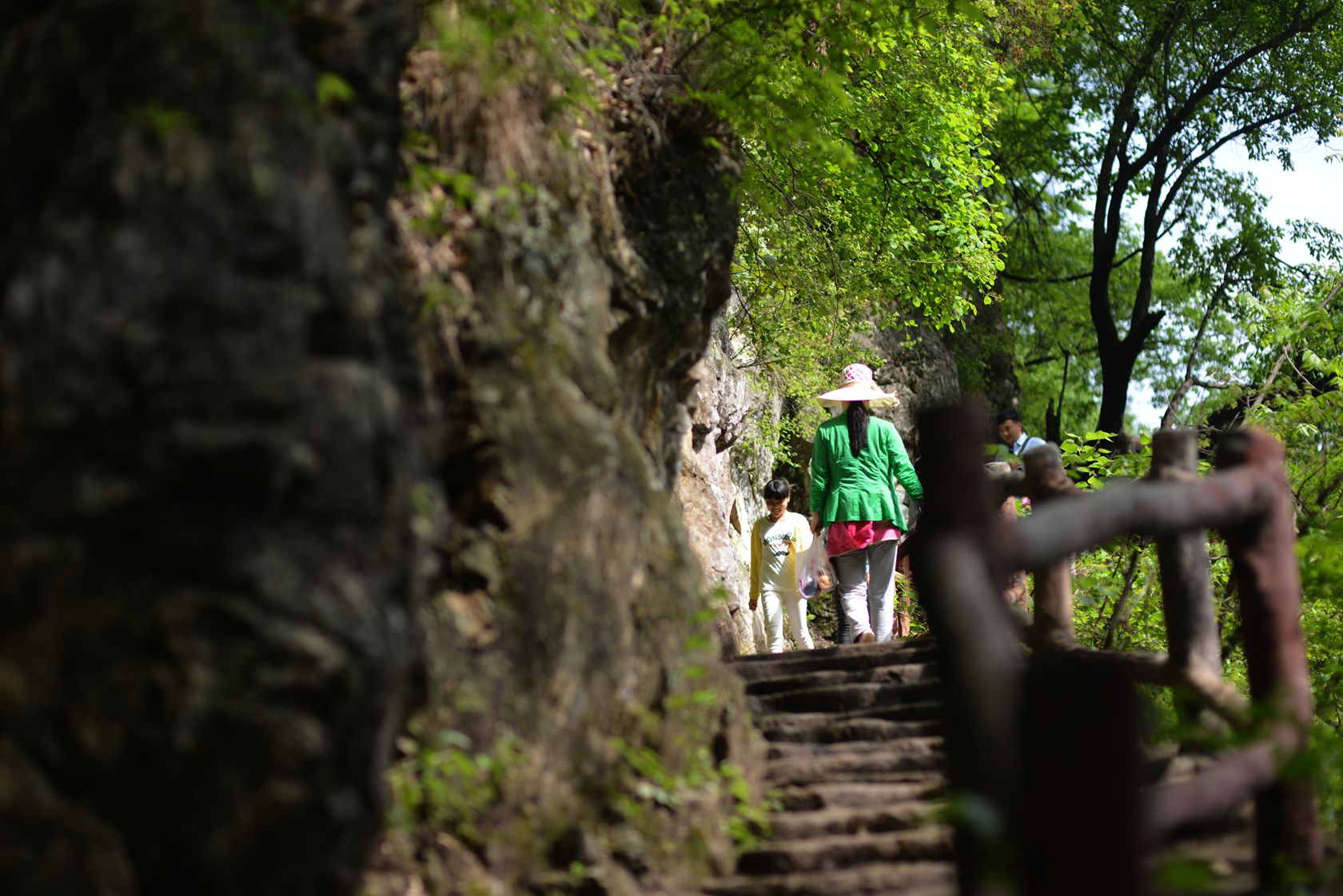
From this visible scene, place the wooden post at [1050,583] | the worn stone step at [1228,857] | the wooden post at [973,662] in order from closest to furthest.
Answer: the wooden post at [973,662]
the worn stone step at [1228,857]
the wooden post at [1050,583]

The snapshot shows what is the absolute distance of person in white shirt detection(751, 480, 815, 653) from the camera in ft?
35.8

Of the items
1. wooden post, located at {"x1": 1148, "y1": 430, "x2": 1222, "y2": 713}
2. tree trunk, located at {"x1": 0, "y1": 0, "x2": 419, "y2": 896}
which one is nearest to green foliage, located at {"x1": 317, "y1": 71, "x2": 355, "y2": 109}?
tree trunk, located at {"x1": 0, "y1": 0, "x2": 419, "y2": 896}

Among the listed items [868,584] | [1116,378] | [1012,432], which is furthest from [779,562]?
[1116,378]

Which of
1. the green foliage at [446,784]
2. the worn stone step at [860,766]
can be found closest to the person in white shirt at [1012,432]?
the worn stone step at [860,766]

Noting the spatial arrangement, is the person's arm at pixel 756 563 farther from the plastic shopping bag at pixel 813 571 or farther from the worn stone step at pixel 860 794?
the worn stone step at pixel 860 794

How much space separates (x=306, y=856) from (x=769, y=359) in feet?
42.8

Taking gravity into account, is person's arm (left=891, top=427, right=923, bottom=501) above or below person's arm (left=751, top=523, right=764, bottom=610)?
above

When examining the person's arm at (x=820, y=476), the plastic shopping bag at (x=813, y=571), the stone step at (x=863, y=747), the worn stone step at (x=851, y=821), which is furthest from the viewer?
the plastic shopping bag at (x=813, y=571)

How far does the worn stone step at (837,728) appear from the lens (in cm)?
644

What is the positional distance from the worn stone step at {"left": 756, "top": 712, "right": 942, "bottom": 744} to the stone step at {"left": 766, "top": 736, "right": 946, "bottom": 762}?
2cm

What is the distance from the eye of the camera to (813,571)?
36.2 ft

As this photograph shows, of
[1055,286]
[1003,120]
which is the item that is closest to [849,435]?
[1003,120]

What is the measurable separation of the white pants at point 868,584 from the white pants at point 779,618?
0.87 m

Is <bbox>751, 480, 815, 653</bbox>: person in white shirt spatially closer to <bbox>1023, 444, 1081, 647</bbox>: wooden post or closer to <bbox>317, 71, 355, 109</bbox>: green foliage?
<bbox>1023, 444, 1081, 647</bbox>: wooden post
